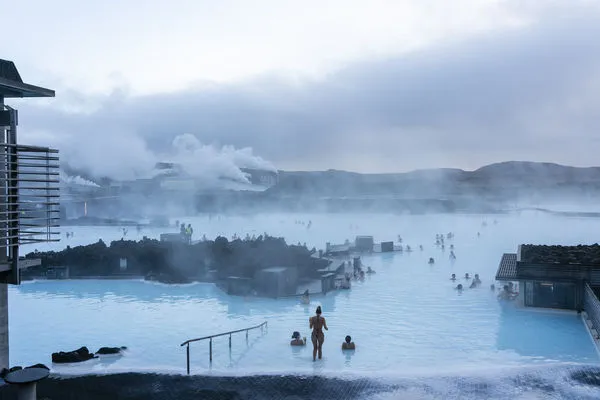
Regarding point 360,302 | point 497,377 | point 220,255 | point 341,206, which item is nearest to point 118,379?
point 497,377

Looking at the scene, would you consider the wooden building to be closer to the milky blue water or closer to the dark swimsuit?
the milky blue water

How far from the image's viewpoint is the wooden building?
16594mm

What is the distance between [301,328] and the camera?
16625 millimetres

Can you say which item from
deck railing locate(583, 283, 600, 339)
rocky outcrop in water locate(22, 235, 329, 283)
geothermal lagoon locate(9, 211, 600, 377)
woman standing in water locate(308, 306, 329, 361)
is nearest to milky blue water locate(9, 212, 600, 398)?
geothermal lagoon locate(9, 211, 600, 377)

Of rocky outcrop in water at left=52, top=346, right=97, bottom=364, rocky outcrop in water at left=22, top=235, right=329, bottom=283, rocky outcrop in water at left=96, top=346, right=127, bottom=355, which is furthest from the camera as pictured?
rocky outcrop in water at left=22, top=235, right=329, bottom=283

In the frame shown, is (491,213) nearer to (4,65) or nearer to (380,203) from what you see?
(380,203)

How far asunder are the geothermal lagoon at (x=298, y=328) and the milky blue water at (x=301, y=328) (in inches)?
1.6

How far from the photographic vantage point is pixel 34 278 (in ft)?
85.4

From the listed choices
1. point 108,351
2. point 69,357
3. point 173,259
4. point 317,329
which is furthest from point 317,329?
point 173,259

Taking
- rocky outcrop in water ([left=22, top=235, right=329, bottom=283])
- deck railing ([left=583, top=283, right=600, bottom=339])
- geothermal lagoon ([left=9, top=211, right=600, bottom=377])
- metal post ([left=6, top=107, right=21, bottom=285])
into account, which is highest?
metal post ([left=6, top=107, right=21, bottom=285])

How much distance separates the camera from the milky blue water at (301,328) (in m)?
12.6

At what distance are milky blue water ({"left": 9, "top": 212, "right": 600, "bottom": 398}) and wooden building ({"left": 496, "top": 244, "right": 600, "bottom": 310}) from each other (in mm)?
531

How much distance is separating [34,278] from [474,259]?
2817cm

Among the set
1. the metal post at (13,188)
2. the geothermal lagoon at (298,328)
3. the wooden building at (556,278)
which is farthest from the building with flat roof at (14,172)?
the wooden building at (556,278)
